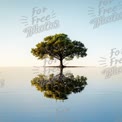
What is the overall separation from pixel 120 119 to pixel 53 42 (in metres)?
35.1

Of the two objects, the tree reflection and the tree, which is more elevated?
the tree

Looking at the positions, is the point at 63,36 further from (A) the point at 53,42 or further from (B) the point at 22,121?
(B) the point at 22,121

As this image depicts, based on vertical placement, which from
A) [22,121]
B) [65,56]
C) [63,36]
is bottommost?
[22,121]

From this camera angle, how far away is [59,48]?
40938mm

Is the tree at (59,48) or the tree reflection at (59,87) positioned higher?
the tree at (59,48)

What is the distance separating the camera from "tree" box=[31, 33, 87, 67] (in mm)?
40781

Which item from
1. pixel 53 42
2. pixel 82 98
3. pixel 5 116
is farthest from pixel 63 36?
pixel 5 116

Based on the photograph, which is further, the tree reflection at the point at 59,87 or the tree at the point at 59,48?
the tree at the point at 59,48

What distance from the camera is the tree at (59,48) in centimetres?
4078

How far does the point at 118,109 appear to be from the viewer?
24.1 feet

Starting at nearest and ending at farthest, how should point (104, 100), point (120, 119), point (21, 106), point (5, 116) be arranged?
1. point (120, 119)
2. point (5, 116)
3. point (21, 106)
4. point (104, 100)

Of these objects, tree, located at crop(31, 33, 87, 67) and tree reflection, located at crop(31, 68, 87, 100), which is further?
tree, located at crop(31, 33, 87, 67)

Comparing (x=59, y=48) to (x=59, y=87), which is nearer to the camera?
(x=59, y=87)

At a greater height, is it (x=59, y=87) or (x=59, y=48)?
(x=59, y=48)
